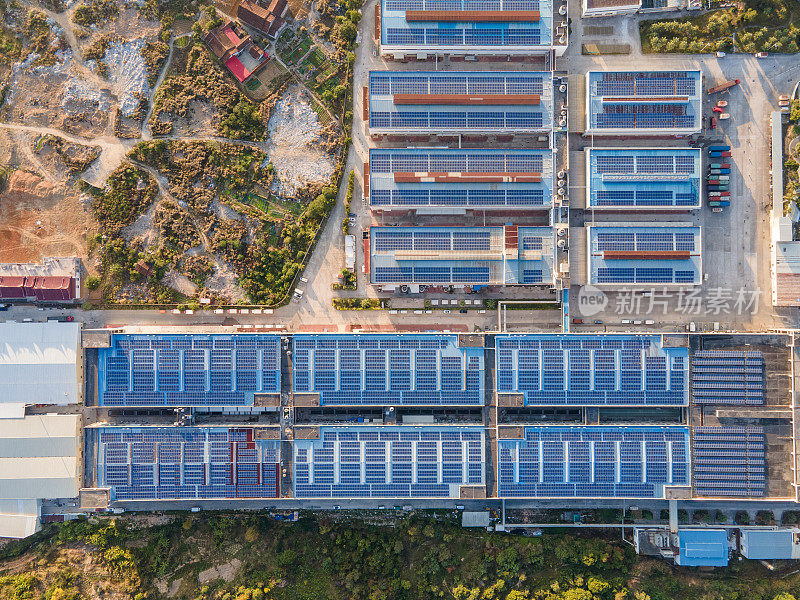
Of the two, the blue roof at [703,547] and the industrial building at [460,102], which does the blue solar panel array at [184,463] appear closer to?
the industrial building at [460,102]

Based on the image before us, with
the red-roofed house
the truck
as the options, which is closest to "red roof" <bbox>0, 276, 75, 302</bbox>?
the red-roofed house

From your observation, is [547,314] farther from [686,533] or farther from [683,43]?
[683,43]

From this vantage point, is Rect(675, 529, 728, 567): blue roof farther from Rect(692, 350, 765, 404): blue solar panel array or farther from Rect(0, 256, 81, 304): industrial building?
Rect(0, 256, 81, 304): industrial building

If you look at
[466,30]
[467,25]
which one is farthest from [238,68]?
[467,25]

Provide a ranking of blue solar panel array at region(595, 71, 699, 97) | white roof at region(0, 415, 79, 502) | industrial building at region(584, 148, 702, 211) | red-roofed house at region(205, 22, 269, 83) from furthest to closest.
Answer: red-roofed house at region(205, 22, 269, 83) < industrial building at region(584, 148, 702, 211) < blue solar panel array at region(595, 71, 699, 97) < white roof at region(0, 415, 79, 502)

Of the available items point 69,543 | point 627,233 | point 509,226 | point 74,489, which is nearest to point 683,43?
point 627,233
